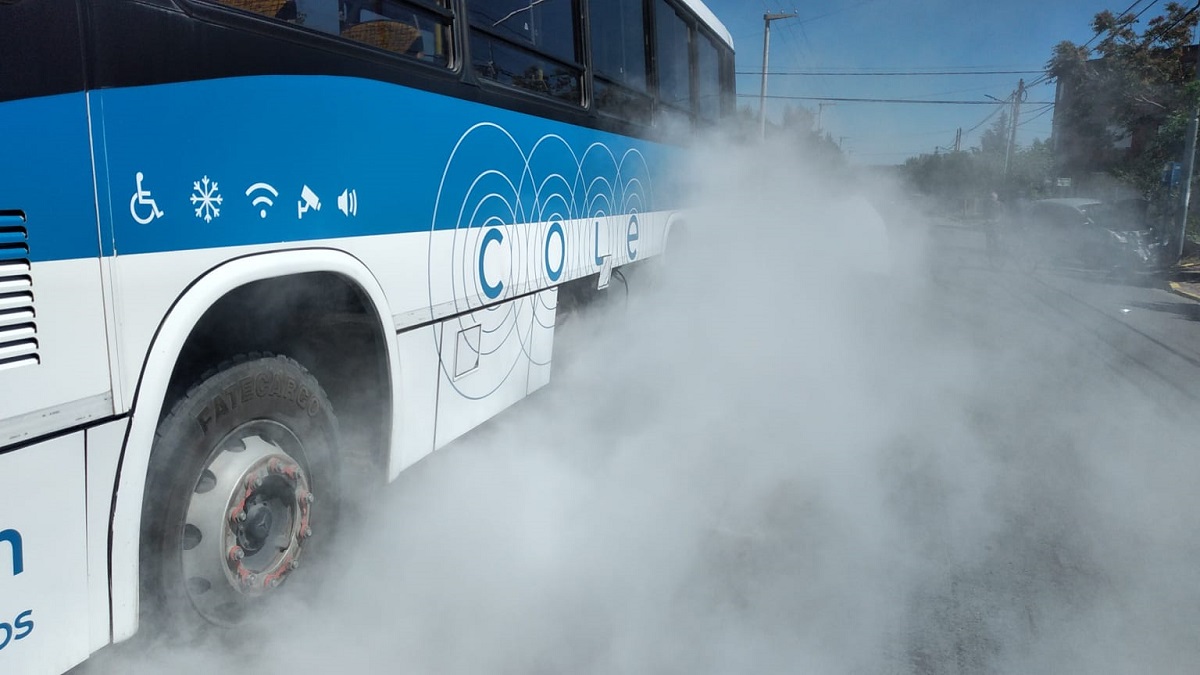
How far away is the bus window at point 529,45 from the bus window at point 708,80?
336cm

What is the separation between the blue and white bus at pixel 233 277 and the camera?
1.74 m

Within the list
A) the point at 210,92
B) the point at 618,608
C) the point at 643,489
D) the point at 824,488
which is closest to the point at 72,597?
the point at 210,92

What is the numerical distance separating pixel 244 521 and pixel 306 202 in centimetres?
102

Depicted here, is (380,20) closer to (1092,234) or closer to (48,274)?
(48,274)

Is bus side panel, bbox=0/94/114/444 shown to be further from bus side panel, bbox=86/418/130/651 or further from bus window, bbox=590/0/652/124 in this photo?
bus window, bbox=590/0/652/124

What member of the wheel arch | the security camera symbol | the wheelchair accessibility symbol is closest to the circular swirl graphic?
the security camera symbol

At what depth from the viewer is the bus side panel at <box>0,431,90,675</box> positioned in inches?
67.1

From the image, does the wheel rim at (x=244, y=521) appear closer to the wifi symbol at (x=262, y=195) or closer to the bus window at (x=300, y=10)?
the wifi symbol at (x=262, y=195)

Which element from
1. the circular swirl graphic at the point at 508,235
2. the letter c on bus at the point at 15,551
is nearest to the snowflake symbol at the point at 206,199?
the letter c on bus at the point at 15,551

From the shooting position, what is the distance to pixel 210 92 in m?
2.17

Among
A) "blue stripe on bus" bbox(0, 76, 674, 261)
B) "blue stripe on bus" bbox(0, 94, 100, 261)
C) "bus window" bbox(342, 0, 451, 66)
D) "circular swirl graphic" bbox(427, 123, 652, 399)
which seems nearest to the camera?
"blue stripe on bus" bbox(0, 94, 100, 261)

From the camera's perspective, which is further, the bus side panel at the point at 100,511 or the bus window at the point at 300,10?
the bus window at the point at 300,10

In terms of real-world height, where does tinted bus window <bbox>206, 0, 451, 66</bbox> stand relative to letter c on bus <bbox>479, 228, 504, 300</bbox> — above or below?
above

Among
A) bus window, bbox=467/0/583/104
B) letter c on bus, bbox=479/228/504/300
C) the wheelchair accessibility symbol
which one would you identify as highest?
bus window, bbox=467/0/583/104
